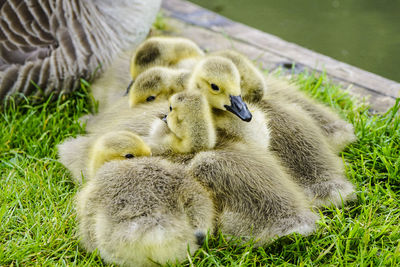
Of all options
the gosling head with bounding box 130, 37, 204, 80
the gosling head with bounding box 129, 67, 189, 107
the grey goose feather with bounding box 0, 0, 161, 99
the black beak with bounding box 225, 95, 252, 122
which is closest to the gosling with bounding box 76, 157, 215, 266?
the black beak with bounding box 225, 95, 252, 122

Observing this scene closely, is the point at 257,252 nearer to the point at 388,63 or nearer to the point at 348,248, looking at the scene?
the point at 348,248

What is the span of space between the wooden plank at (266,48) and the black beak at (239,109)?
1.22 m

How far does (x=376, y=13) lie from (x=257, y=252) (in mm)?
3700

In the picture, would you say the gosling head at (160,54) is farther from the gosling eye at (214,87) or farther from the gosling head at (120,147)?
the gosling head at (120,147)

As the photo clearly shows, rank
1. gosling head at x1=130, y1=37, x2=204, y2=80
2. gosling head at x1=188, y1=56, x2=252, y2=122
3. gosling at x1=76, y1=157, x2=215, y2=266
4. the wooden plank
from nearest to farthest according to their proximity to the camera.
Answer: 1. gosling at x1=76, y1=157, x2=215, y2=266
2. gosling head at x1=188, y1=56, x2=252, y2=122
3. gosling head at x1=130, y1=37, x2=204, y2=80
4. the wooden plank

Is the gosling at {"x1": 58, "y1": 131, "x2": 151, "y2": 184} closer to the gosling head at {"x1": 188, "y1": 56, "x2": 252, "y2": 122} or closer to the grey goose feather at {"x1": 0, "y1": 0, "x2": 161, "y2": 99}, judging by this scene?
the gosling head at {"x1": 188, "y1": 56, "x2": 252, "y2": 122}

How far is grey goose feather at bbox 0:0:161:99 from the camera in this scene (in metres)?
3.00

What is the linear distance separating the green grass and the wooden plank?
0.80 ft

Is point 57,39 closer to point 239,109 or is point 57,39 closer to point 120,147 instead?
point 120,147

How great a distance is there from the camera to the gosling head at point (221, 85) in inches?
87.4

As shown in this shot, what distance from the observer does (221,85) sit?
2254 mm

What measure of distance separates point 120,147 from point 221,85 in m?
0.47

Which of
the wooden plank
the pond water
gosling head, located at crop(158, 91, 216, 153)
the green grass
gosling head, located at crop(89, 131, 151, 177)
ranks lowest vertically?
the pond water

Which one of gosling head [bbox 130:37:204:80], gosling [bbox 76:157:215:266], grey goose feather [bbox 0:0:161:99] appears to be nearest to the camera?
gosling [bbox 76:157:215:266]
